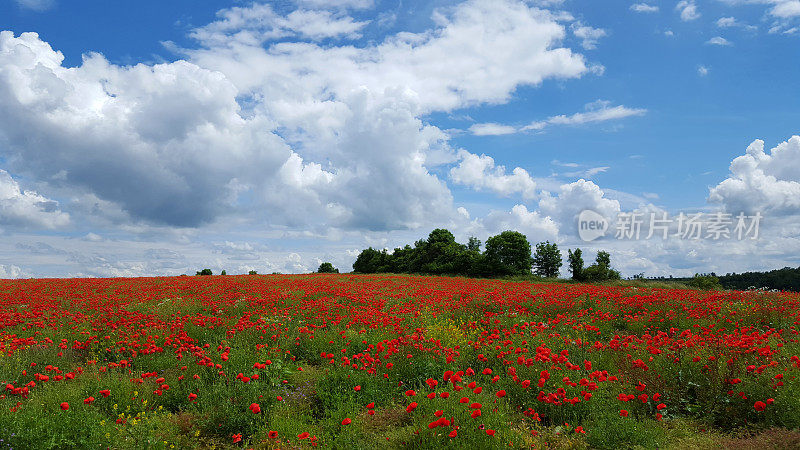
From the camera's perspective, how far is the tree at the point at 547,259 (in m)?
55.1

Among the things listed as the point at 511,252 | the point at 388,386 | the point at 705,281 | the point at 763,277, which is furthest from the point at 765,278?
the point at 388,386

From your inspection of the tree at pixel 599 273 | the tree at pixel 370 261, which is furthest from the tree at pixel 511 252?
the tree at pixel 370 261

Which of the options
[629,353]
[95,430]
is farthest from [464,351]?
[95,430]

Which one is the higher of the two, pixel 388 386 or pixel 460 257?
pixel 460 257

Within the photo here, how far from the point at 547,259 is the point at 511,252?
6897 millimetres

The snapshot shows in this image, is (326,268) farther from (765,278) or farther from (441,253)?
(765,278)

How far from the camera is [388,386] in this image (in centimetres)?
638

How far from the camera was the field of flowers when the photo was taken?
4793 mm

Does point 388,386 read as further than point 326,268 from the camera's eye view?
No

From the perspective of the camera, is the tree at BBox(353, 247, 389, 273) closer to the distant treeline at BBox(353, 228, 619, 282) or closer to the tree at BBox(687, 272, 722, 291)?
the distant treeline at BBox(353, 228, 619, 282)

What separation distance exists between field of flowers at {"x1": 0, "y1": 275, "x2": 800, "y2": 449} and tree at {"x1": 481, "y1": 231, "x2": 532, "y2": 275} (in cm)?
4151

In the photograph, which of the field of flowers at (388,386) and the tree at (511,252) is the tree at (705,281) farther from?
the field of flowers at (388,386)

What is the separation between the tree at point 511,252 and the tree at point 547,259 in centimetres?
380

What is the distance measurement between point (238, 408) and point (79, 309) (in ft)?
33.5
